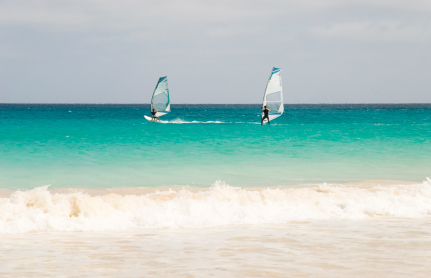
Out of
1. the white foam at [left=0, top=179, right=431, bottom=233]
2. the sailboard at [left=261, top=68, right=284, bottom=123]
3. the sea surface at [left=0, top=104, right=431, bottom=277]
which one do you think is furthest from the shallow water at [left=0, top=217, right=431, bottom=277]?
the sailboard at [left=261, top=68, right=284, bottom=123]

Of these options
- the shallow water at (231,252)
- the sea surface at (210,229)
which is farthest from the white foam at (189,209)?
the shallow water at (231,252)

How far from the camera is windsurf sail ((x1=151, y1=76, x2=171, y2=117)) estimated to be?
55.8m

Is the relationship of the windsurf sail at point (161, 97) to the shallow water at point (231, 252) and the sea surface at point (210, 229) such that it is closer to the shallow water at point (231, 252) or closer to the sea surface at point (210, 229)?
the sea surface at point (210, 229)

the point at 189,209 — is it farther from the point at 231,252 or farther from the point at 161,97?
the point at 161,97

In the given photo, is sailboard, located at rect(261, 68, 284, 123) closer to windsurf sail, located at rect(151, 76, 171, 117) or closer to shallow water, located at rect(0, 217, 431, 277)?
windsurf sail, located at rect(151, 76, 171, 117)

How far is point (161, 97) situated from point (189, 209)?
50379 mm

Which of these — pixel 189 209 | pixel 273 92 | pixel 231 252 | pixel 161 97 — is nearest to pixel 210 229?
pixel 189 209

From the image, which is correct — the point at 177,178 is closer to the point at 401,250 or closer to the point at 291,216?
the point at 291,216

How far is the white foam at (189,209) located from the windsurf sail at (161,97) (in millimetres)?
46946

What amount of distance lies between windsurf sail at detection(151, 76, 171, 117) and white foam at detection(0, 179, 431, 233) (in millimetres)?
46946

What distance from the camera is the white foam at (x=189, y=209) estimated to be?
7.84 m

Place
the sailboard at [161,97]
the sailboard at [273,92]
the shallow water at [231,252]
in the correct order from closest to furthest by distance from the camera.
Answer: the shallow water at [231,252]
the sailboard at [273,92]
the sailboard at [161,97]

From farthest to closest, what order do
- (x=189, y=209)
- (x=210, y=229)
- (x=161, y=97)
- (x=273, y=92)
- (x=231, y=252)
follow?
(x=161, y=97) < (x=273, y=92) < (x=189, y=209) < (x=210, y=229) < (x=231, y=252)

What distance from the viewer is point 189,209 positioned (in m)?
8.45
